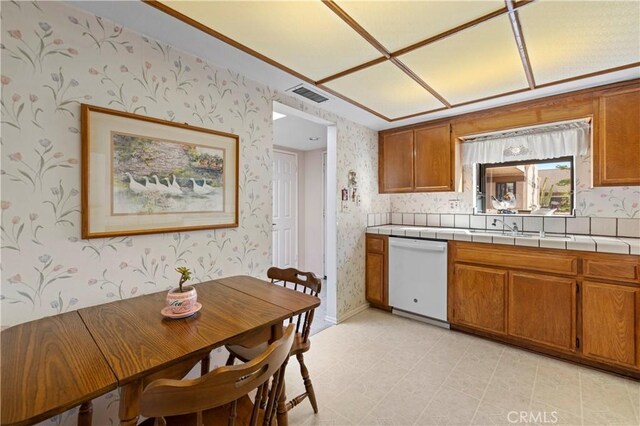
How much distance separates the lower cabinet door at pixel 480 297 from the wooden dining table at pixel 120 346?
185 centimetres

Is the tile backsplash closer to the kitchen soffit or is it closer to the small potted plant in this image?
the kitchen soffit

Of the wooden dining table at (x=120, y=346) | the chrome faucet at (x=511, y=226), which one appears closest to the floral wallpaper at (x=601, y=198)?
the chrome faucet at (x=511, y=226)

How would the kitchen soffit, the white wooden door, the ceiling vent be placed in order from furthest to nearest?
the white wooden door, the ceiling vent, the kitchen soffit

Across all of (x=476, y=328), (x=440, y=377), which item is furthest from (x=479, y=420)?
(x=476, y=328)

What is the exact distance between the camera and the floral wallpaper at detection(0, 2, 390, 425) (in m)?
1.23

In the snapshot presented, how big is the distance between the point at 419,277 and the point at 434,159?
1305mm

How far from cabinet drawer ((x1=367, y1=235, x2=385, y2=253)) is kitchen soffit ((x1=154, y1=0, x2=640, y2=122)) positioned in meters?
1.70

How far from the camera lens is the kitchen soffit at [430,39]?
1.38m

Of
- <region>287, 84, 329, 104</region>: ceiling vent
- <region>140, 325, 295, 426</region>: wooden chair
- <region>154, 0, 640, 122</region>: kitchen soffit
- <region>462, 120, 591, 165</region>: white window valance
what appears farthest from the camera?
<region>462, 120, 591, 165</region>: white window valance

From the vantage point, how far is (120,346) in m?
1.03

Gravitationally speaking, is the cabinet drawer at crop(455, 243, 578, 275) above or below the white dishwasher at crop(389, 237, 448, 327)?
above

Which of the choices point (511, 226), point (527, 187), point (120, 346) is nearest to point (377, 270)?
point (511, 226)

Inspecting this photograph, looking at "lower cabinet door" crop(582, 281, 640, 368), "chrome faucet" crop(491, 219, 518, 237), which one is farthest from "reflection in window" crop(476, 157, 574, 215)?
"lower cabinet door" crop(582, 281, 640, 368)

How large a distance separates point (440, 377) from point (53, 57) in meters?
2.95
